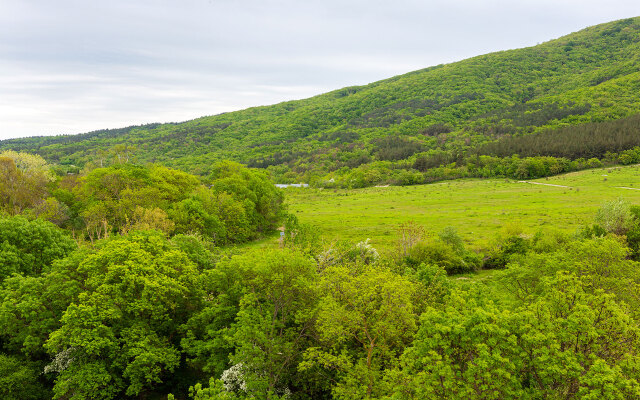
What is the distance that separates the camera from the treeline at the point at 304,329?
50.8 ft

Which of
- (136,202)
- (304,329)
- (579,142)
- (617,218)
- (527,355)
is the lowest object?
(617,218)

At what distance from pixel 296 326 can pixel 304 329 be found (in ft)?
4.03

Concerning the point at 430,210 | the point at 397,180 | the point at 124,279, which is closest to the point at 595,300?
the point at 124,279

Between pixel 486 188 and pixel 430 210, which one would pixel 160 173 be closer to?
pixel 430 210

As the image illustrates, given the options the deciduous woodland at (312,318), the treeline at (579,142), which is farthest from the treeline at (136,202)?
the treeline at (579,142)

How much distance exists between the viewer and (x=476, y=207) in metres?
88.7

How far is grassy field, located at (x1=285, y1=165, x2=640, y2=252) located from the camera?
6744 centimetres

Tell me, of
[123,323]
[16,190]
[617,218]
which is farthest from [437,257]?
[16,190]

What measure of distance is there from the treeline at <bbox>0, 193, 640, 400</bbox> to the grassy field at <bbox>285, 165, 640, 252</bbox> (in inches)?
1204

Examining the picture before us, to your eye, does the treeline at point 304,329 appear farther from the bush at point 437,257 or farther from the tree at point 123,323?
the bush at point 437,257

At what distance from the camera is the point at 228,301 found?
87.2 ft

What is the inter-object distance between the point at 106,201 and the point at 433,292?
5242 centimetres

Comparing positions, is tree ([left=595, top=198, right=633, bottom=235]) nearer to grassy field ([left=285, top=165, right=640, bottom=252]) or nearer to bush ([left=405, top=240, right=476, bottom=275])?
grassy field ([left=285, top=165, right=640, bottom=252])

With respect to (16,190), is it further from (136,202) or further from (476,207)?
(476,207)
